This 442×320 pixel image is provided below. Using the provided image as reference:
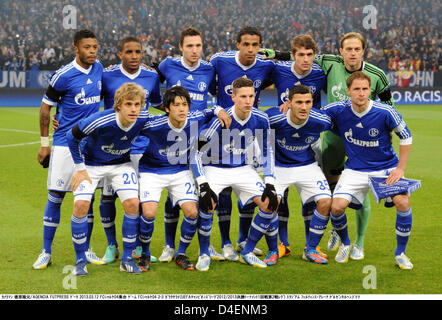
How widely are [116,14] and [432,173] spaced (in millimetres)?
22796

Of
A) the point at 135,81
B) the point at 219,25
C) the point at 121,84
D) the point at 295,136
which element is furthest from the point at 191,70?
the point at 219,25

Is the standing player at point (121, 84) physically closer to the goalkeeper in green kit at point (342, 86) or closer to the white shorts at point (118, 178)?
the white shorts at point (118, 178)

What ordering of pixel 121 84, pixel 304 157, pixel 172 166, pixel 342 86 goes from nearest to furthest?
pixel 172 166 < pixel 121 84 < pixel 304 157 < pixel 342 86

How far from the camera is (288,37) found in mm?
30078

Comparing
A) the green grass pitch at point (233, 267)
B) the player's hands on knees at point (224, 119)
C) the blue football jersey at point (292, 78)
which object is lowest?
the green grass pitch at point (233, 267)

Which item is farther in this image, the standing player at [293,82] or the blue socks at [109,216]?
the standing player at [293,82]

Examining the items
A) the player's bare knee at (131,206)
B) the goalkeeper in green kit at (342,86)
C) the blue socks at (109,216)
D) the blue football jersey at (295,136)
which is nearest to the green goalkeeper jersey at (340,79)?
the goalkeeper in green kit at (342,86)

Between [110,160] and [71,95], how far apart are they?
0.74 meters

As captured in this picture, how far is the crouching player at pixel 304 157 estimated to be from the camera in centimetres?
575

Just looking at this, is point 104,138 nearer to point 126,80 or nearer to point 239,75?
point 126,80

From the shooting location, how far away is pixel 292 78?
20.6 ft

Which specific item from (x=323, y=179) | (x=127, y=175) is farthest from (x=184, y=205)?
(x=323, y=179)

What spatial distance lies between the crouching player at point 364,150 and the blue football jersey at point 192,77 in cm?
130

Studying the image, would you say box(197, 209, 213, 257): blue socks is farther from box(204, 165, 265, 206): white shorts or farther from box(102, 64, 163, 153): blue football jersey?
box(102, 64, 163, 153): blue football jersey
